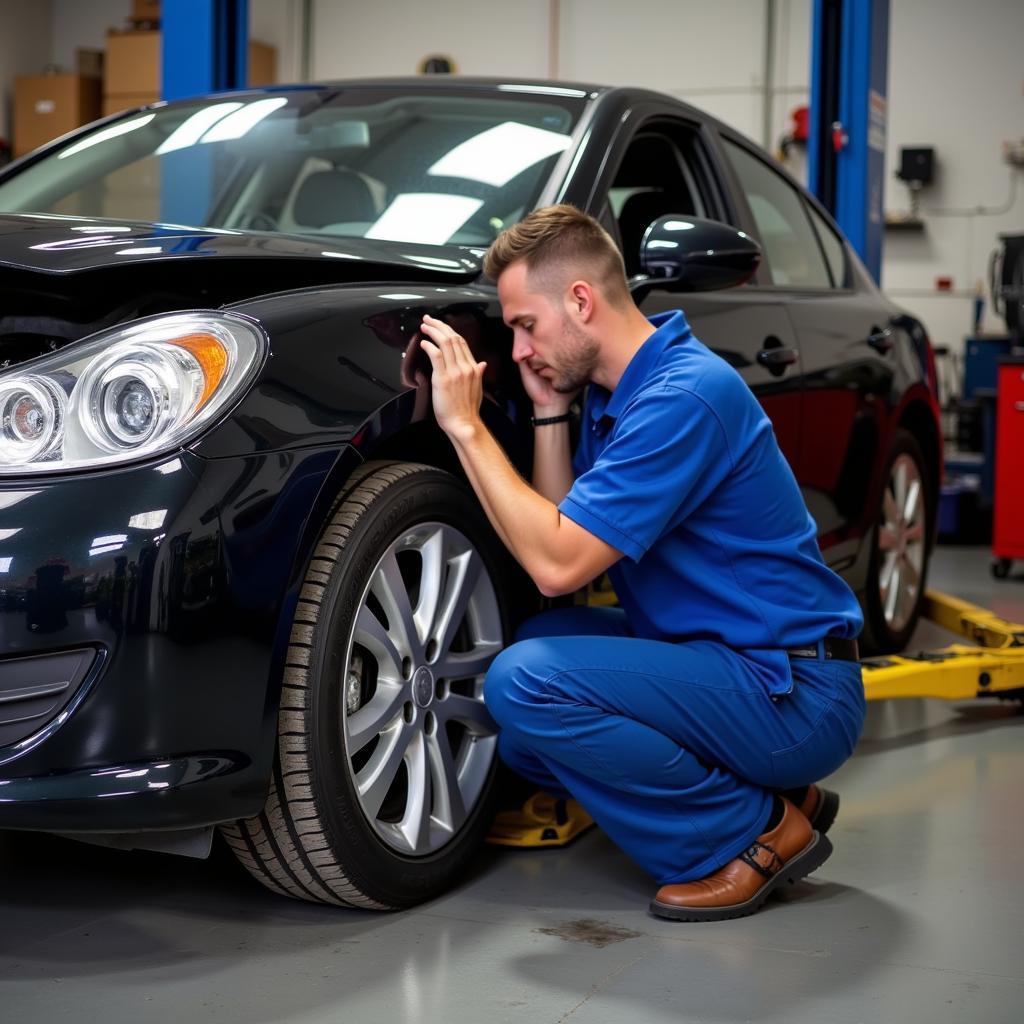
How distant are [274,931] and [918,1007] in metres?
0.84

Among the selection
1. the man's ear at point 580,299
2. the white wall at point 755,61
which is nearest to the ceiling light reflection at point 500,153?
the man's ear at point 580,299

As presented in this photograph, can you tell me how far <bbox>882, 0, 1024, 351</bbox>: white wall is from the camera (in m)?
10.2

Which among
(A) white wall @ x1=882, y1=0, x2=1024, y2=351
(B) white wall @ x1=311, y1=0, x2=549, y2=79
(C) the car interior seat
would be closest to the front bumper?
(C) the car interior seat

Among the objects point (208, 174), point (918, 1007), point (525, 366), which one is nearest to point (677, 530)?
point (525, 366)

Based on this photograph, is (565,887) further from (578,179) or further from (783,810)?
(578,179)

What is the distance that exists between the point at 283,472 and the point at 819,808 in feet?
3.59

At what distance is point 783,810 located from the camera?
218cm

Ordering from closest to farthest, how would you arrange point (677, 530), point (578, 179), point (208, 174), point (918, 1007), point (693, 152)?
point (918, 1007) < point (677, 530) < point (578, 179) < point (208, 174) < point (693, 152)

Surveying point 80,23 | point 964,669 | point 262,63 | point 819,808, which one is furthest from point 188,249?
point 80,23

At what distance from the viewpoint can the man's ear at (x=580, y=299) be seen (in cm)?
214

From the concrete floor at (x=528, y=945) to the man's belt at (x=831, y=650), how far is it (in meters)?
0.34

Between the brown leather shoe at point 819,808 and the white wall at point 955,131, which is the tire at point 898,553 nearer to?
the brown leather shoe at point 819,808

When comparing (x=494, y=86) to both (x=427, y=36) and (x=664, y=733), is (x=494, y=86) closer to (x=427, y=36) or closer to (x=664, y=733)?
(x=664, y=733)

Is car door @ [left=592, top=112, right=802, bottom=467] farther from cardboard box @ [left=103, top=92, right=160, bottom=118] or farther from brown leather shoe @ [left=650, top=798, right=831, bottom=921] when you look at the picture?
cardboard box @ [left=103, top=92, right=160, bottom=118]
